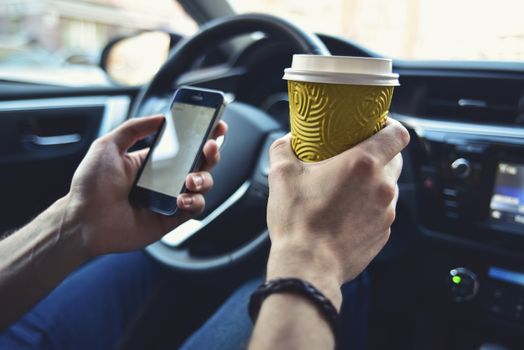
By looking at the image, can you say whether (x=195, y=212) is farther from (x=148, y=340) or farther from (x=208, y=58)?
(x=208, y=58)

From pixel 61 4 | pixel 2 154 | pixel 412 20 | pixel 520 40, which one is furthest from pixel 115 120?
pixel 520 40

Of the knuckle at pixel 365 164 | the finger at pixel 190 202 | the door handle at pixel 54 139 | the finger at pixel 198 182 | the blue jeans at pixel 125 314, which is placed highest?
the knuckle at pixel 365 164

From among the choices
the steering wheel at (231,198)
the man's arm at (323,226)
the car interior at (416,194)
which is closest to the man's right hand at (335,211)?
the man's arm at (323,226)

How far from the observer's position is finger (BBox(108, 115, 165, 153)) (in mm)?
980

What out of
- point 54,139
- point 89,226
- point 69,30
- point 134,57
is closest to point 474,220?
point 89,226

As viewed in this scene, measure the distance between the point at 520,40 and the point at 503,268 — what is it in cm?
51

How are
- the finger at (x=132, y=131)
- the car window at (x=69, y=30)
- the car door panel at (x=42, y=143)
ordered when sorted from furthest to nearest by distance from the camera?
the car window at (x=69, y=30), the car door panel at (x=42, y=143), the finger at (x=132, y=131)

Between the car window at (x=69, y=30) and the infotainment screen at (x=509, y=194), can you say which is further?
the car window at (x=69, y=30)

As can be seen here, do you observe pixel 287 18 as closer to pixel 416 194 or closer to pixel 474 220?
pixel 416 194

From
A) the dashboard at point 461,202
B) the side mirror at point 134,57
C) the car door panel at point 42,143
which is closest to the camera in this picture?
the dashboard at point 461,202

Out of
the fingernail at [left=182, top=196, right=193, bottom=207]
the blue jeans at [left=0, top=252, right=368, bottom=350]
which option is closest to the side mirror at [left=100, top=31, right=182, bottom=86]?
the blue jeans at [left=0, top=252, right=368, bottom=350]

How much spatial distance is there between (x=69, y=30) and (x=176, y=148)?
1131 millimetres

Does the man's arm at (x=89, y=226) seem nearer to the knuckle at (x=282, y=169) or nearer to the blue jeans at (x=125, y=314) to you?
the blue jeans at (x=125, y=314)

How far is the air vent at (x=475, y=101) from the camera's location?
3.72 ft
